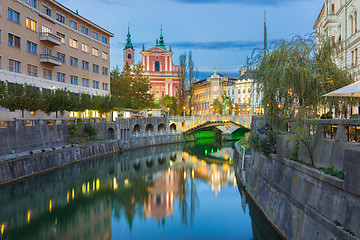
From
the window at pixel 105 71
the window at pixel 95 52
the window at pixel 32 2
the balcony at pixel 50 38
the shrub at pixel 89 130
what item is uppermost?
the window at pixel 32 2

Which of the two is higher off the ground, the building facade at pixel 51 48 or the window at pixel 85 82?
the building facade at pixel 51 48

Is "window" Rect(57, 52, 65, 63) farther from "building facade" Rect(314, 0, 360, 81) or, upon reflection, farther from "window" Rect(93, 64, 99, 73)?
"building facade" Rect(314, 0, 360, 81)

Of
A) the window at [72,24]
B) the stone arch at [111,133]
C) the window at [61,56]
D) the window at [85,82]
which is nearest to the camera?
the window at [61,56]

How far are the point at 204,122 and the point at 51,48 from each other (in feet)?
110

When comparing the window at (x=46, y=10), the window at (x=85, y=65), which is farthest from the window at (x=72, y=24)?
the window at (x=85, y=65)

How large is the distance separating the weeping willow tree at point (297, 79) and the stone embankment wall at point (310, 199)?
10.1 ft

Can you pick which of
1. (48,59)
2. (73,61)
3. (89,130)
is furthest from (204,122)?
(48,59)

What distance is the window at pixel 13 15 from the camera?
38000 mm

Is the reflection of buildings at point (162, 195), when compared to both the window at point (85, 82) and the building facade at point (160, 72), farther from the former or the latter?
the building facade at point (160, 72)

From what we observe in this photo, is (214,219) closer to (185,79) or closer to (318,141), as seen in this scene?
(318,141)

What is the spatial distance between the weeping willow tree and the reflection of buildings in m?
10.2

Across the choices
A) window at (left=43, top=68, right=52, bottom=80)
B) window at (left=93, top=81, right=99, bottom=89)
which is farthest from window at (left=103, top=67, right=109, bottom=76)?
window at (left=43, top=68, right=52, bottom=80)

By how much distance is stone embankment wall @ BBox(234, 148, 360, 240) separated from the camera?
10.6m

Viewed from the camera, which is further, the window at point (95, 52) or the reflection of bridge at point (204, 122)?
the reflection of bridge at point (204, 122)
